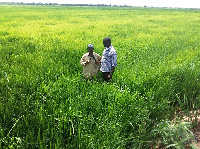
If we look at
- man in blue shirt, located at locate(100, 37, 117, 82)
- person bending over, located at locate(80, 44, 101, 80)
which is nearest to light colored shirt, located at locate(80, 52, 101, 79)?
person bending over, located at locate(80, 44, 101, 80)

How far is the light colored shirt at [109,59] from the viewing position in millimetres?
3627

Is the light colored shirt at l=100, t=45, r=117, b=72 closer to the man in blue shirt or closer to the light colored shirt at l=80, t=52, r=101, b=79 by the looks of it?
the man in blue shirt

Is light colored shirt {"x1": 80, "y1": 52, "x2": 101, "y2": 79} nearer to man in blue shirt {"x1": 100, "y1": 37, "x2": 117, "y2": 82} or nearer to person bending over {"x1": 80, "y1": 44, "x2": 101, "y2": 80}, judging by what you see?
person bending over {"x1": 80, "y1": 44, "x2": 101, "y2": 80}

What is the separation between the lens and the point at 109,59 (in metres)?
3.70

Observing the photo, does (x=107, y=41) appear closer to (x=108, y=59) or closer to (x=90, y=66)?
(x=108, y=59)

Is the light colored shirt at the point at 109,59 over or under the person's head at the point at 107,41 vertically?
under

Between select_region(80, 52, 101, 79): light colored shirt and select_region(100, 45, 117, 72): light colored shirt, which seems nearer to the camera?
select_region(100, 45, 117, 72): light colored shirt

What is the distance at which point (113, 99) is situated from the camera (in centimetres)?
317

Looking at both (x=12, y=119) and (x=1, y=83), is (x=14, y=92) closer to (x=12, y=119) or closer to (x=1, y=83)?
(x=1, y=83)

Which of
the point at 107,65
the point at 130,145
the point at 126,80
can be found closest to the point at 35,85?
the point at 107,65

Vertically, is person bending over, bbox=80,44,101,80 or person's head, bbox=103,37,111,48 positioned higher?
person's head, bbox=103,37,111,48

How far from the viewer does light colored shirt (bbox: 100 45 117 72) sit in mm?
3627

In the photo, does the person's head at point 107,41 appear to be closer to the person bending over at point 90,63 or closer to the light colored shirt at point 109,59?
the light colored shirt at point 109,59

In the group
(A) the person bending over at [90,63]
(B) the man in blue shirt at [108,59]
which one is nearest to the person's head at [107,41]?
(B) the man in blue shirt at [108,59]
